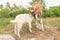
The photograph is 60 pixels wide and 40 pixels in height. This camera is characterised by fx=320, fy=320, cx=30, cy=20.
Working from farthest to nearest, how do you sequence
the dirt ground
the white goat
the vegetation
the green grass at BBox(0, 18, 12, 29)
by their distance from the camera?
the vegetation
the green grass at BBox(0, 18, 12, 29)
the dirt ground
the white goat

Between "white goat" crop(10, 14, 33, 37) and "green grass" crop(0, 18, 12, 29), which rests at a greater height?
"white goat" crop(10, 14, 33, 37)

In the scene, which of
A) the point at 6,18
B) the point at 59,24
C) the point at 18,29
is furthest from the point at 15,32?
the point at 6,18

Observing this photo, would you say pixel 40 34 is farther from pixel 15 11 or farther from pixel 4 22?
pixel 15 11

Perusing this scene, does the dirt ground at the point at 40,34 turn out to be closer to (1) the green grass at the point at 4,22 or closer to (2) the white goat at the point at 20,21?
(2) the white goat at the point at 20,21

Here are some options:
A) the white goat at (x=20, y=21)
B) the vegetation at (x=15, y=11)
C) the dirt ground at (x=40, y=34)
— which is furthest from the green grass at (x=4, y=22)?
the white goat at (x=20, y=21)

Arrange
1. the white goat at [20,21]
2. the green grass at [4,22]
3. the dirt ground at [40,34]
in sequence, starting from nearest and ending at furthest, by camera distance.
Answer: the white goat at [20,21]
the dirt ground at [40,34]
the green grass at [4,22]

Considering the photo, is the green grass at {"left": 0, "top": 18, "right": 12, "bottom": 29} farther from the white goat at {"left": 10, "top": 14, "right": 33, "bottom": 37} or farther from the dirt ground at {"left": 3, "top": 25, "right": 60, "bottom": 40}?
the white goat at {"left": 10, "top": 14, "right": 33, "bottom": 37}

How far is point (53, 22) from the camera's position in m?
12.3

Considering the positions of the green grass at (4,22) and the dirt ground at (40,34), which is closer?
the dirt ground at (40,34)

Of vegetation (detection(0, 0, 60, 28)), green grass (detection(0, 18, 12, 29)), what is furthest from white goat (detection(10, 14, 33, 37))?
vegetation (detection(0, 0, 60, 28))

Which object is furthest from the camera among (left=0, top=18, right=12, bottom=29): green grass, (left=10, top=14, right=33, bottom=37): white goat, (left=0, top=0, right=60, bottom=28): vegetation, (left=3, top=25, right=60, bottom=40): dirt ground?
(left=0, top=0, right=60, bottom=28): vegetation

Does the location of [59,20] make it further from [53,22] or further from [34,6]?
[34,6]

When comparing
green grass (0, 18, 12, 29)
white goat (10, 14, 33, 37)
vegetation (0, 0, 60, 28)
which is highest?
white goat (10, 14, 33, 37)

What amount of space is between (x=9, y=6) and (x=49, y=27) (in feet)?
13.3
